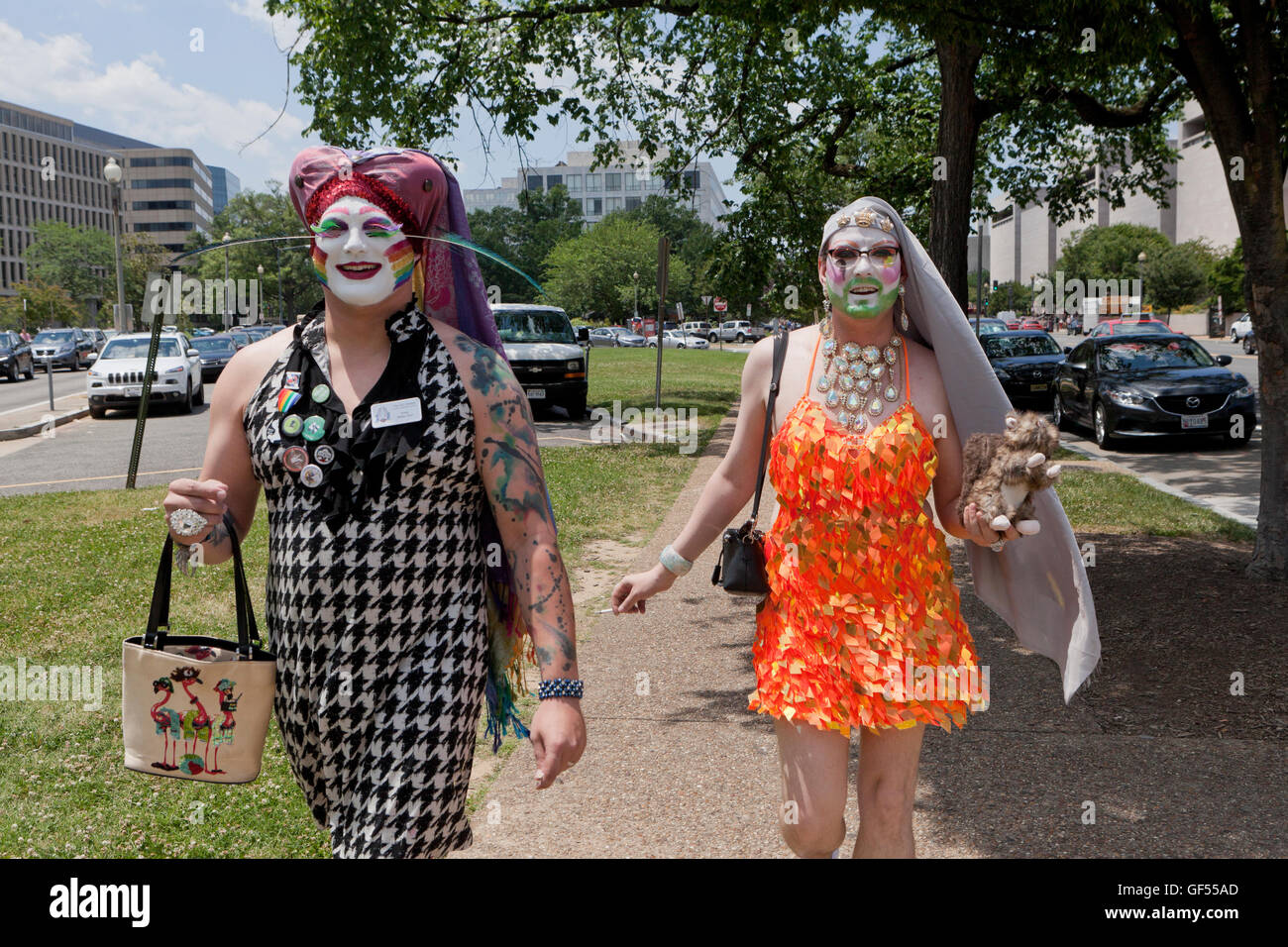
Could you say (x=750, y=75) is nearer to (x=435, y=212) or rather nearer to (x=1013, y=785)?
(x=1013, y=785)

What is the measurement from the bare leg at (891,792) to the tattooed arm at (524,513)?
88cm

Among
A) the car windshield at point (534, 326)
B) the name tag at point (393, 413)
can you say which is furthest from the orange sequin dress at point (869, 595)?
the car windshield at point (534, 326)

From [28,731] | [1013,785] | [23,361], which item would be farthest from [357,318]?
[23,361]

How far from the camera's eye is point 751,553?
9.74ft

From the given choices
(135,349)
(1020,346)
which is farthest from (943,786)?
(135,349)

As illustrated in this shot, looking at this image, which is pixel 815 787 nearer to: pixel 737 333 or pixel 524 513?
pixel 524 513

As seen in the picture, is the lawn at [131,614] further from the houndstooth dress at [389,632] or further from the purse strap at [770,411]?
the purse strap at [770,411]

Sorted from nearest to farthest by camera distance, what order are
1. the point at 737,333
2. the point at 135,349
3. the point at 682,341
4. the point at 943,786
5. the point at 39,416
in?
the point at 943,786 < the point at 39,416 < the point at 135,349 < the point at 682,341 < the point at 737,333

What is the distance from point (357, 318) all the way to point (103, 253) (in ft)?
294

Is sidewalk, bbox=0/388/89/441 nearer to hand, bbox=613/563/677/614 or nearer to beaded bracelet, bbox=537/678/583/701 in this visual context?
hand, bbox=613/563/677/614

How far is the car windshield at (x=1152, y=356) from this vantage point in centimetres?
1705

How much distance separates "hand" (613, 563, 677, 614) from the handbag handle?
0.99m

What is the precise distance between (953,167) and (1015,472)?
24.6 ft

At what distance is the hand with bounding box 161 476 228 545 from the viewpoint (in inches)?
91.0
